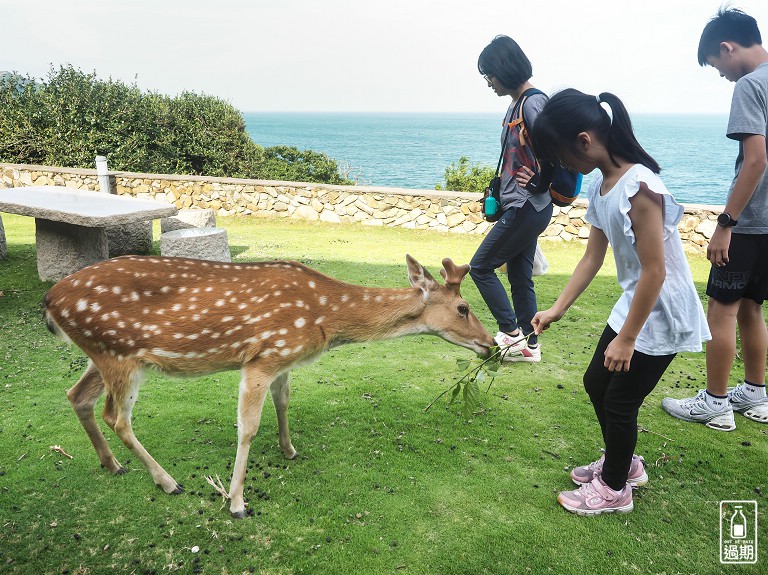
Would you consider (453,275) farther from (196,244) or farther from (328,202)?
(328,202)

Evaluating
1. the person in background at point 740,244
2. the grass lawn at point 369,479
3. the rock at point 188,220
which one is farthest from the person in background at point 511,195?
the rock at point 188,220

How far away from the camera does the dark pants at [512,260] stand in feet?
14.6

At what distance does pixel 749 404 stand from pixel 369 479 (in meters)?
2.55

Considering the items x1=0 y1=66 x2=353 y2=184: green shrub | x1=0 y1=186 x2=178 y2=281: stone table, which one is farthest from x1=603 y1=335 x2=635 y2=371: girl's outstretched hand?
x1=0 y1=66 x2=353 y2=184: green shrub

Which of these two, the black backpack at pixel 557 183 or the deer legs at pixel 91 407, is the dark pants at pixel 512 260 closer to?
the black backpack at pixel 557 183

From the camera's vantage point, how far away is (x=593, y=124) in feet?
A: 8.09

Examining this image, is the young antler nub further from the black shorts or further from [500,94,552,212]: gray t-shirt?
the black shorts

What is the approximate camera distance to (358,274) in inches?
299

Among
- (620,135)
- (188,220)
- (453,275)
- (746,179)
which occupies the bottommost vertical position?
(188,220)

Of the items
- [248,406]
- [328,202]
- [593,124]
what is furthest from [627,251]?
[328,202]

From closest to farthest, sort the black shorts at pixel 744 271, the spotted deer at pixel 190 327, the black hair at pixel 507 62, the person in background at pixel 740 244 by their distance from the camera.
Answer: the spotted deer at pixel 190 327, the person in background at pixel 740 244, the black shorts at pixel 744 271, the black hair at pixel 507 62

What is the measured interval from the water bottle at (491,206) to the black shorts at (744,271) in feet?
5.09

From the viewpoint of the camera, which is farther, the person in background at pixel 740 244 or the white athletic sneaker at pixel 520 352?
the white athletic sneaker at pixel 520 352

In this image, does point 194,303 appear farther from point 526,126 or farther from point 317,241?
point 317,241
